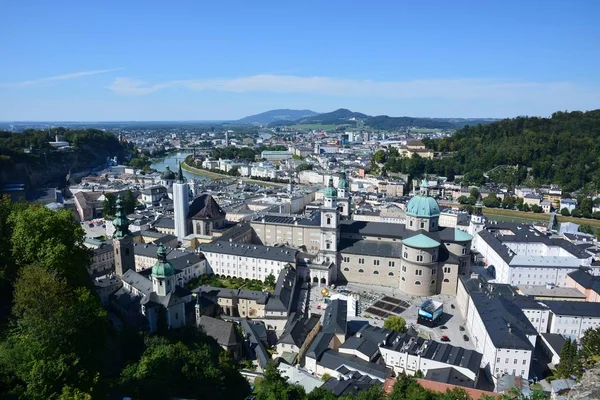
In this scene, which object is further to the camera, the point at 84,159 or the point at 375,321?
the point at 84,159

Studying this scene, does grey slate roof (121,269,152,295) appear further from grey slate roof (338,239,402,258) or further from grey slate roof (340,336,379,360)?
grey slate roof (338,239,402,258)

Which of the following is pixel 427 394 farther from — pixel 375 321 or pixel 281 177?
pixel 281 177

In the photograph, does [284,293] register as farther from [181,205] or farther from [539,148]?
[539,148]

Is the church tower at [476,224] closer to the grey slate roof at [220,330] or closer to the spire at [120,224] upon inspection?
the grey slate roof at [220,330]

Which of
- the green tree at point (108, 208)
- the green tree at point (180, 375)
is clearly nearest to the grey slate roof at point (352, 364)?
the green tree at point (180, 375)

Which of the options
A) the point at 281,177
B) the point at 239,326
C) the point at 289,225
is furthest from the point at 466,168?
the point at 239,326

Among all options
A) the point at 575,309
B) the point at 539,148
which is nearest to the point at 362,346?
the point at 575,309
